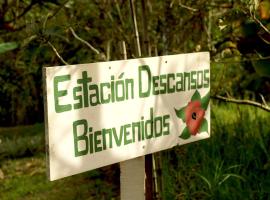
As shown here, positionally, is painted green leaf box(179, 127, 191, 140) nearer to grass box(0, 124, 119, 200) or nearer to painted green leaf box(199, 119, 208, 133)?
painted green leaf box(199, 119, 208, 133)

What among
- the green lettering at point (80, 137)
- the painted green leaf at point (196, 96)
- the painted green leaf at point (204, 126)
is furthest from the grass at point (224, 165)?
the green lettering at point (80, 137)

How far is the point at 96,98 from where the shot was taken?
2133 mm

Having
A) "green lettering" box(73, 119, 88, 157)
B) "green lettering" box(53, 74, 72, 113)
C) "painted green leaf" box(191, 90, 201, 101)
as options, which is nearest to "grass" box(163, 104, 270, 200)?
"painted green leaf" box(191, 90, 201, 101)

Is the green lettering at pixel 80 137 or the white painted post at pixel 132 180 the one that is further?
the white painted post at pixel 132 180

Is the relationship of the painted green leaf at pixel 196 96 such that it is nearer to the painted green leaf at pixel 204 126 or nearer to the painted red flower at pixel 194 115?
the painted red flower at pixel 194 115

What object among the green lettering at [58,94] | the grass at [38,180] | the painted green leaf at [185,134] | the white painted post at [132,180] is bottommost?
the grass at [38,180]

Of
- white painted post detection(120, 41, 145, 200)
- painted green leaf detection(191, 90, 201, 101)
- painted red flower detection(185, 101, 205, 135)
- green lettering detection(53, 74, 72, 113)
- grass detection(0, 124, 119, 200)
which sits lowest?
grass detection(0, 124, 119, 200)

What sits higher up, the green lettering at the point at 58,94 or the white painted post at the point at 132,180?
the green lettering at the point at 58,94

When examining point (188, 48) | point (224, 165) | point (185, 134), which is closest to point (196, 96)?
point (185, 134)

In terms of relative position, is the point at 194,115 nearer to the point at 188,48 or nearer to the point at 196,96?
the point at 196,96

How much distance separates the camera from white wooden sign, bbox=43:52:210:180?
200 centimetres

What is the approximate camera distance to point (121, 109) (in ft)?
7.31

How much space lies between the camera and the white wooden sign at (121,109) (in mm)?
2000

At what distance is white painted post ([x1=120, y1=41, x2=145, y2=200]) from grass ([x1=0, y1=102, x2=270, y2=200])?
3.26ft
